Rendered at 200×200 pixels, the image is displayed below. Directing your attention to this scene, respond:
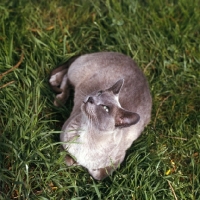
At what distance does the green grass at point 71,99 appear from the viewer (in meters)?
3.58

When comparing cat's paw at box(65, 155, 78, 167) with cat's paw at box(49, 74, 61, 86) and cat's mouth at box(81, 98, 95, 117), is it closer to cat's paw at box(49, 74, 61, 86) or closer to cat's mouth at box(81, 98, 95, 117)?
cat's mouth at box(81, 98, 95, 117)

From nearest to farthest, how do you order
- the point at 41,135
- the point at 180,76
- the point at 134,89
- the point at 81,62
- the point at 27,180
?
the point at 27,180 → the point at 41,135 → the point at 134,89 → the point at 81,62 → the point at 180,76

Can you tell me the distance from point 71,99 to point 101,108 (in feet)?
3.12

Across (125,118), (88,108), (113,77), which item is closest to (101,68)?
(113,77)

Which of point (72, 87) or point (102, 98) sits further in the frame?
point (72, 87)

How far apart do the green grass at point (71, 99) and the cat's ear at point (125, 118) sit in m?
0.47

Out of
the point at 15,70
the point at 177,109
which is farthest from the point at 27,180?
the point at 177,109

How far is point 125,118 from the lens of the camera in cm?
341

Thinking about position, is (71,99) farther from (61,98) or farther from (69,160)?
(69,160)

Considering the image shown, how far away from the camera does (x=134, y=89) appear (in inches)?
157

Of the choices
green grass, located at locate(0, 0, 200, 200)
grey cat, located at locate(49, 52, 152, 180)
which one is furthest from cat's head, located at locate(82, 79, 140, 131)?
green grass, located at locate(0, 0, 200, 200)

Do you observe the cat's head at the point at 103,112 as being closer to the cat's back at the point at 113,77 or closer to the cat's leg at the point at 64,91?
the cat's back at the point at 113,77

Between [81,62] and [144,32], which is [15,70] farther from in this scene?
[144,32]

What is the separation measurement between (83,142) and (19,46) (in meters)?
1.28
